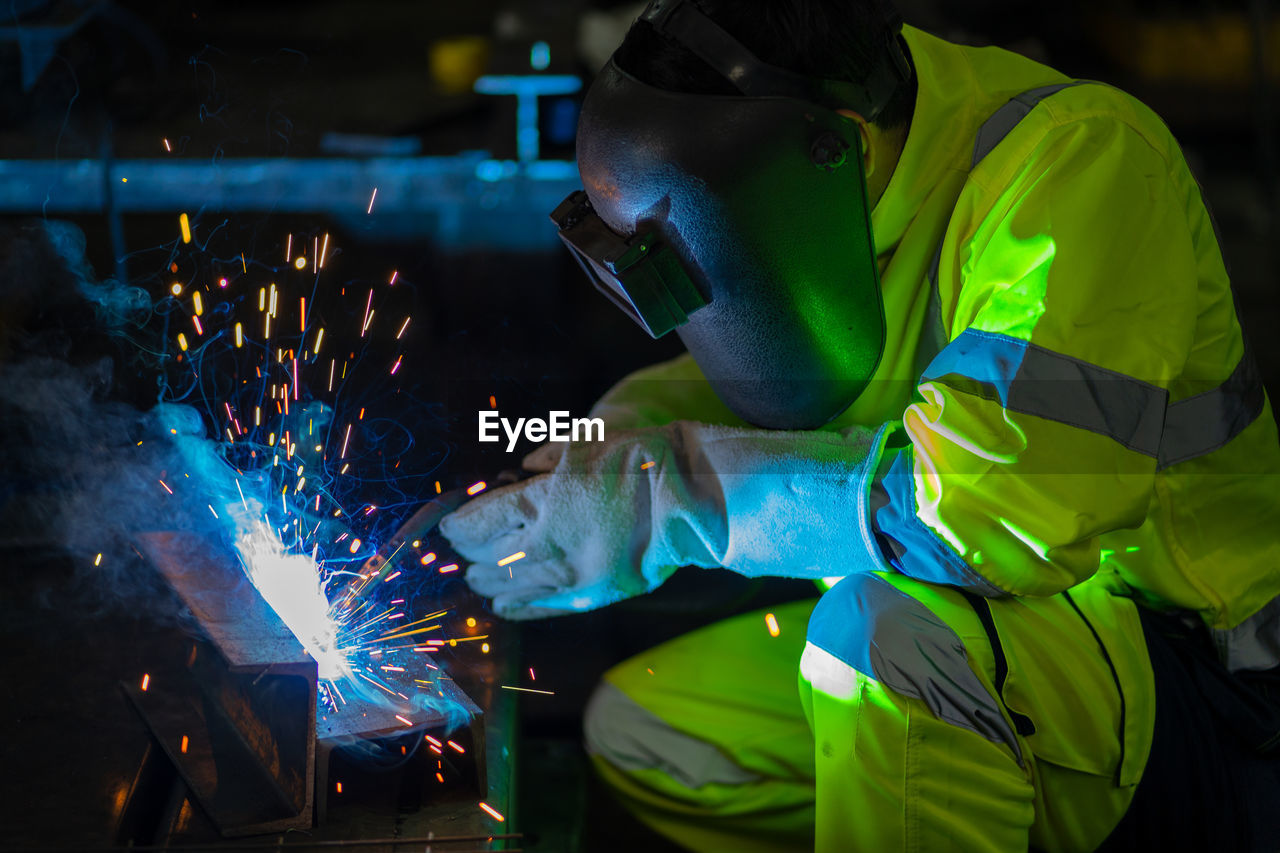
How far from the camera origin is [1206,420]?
5.53 ft

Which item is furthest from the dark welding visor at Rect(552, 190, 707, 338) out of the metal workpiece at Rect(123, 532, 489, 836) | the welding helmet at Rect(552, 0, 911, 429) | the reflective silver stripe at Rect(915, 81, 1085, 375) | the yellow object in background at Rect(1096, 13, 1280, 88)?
the yellow object in background at Rect(1096, 13, 1280, 88)

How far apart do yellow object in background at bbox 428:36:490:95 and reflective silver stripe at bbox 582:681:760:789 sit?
564cm

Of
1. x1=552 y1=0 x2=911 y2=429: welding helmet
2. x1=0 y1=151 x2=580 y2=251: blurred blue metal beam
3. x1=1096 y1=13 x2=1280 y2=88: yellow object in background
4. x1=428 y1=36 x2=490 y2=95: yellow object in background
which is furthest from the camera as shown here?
x1=428 y1=36 x2=490 y2=95: yellow object in background

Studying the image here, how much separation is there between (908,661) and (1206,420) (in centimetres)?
64

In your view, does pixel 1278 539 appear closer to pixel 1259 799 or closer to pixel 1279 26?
pixel 1259 799

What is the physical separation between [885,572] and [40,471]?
1.92 metres

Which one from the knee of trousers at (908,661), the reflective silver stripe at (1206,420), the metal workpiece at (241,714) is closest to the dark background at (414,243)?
the metal workpiece at (241,714)

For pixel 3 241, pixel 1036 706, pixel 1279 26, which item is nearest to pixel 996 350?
pixel 1036 706

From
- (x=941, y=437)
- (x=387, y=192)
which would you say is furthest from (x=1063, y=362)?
(x=387, y=192)

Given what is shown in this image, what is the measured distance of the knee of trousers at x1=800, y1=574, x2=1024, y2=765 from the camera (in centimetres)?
145

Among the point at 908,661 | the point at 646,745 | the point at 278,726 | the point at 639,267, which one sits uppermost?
the point at 639,267

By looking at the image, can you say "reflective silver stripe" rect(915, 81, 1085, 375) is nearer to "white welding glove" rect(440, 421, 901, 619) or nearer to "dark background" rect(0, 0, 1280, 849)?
"white welding glove" rect(440, 421, 901, 619)

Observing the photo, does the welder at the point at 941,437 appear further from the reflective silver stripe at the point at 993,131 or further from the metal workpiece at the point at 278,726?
the metal workpiece at the point at 278,726

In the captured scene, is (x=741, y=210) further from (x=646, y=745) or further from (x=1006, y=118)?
(x=646, y=745)
